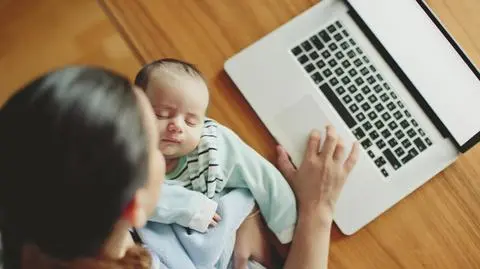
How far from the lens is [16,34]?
0.92 metres

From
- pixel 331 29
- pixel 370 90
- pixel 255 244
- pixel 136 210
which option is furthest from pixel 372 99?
pixel 136 210

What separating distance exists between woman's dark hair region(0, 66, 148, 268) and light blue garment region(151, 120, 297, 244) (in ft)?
0.95

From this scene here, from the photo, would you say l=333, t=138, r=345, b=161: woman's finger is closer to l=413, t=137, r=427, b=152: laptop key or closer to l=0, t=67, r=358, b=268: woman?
l=413, t=137, r=427, b=152: laptop key

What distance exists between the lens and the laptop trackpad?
907mm

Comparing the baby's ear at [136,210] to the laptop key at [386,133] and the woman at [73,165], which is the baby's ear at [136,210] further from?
the laptop key at [386,133]

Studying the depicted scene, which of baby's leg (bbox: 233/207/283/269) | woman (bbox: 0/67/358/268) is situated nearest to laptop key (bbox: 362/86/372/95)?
baby's leg (bbox: 233/207/283/269)

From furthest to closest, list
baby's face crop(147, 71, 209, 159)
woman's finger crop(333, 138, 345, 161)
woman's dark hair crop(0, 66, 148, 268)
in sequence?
woman's finger crop(333, 138, 345, 161) < baby's face crop(147, 71, 209, 159) < woman's dark hair crop(0, 66, 148, 268)

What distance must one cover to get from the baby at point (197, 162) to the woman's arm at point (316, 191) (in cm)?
2

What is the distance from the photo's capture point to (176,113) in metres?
0.81

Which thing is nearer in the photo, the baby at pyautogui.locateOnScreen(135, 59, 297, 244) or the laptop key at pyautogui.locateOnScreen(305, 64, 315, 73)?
the baby at pyautogui.locateOnScreen(135, 59, 297, 244)

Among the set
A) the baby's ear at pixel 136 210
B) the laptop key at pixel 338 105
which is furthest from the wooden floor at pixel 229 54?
the baby's ear at pixel 136 210

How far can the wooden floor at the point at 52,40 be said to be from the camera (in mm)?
915

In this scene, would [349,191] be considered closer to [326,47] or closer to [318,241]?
[318,241]

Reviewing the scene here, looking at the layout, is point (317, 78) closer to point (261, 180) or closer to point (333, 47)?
point (333, 47)
